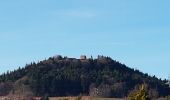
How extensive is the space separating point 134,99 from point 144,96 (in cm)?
137

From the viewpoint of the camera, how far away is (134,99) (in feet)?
192

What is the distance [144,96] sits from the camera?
Result: 5747 centimetres
